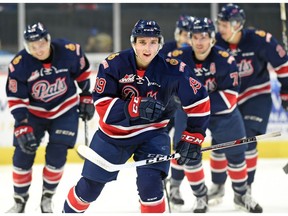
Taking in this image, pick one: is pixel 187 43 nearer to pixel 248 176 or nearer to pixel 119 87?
pixel 248 176

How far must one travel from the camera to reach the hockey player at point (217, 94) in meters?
4.29

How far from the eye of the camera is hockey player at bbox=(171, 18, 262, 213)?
14.1ft

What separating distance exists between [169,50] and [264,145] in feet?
6.31

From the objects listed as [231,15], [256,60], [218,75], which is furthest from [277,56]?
[218,75]

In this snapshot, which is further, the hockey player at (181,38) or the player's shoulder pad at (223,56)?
the hockey player at (181,38)

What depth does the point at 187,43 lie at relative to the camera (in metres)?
5.01

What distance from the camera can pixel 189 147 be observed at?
3.54 metres

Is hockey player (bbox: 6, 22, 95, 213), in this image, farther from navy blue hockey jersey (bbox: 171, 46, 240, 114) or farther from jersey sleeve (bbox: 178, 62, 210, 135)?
jersey sleeve (bbox: 178, 62, 210, 135)

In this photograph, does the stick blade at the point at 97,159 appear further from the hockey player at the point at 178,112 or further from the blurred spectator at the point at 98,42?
the blurred spectator at the point at 98,42

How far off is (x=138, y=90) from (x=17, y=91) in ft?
3.43

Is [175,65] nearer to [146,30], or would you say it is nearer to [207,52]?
[146,30]

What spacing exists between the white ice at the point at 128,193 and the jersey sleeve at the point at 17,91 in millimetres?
644

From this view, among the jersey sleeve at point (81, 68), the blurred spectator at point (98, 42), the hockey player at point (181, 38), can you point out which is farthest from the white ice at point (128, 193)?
the blurred spectator at point (98, 42)

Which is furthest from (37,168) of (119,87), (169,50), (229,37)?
(119,87)
